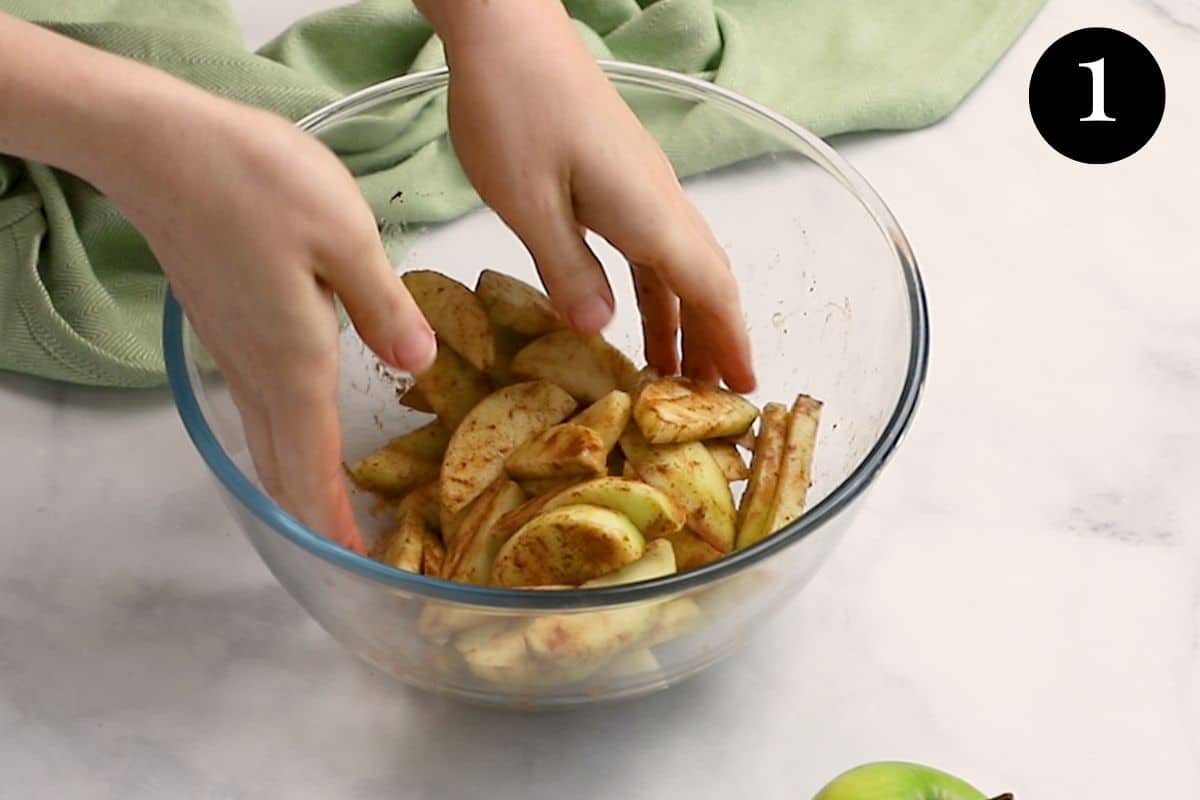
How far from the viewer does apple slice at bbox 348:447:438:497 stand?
0.85 metres

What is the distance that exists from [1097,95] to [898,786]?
0.71m

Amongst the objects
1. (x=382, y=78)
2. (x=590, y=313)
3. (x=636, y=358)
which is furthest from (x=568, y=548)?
(x=382, y=78)

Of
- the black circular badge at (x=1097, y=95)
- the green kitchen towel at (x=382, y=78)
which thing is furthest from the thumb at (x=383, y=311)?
the black circular badge at (x=1097, y=95)

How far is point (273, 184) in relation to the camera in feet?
2.04

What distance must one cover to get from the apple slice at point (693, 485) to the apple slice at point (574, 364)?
0.07 meters

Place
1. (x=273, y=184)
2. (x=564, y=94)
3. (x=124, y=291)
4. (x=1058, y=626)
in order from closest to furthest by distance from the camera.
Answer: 1. (x=273, y=184)
2. (x=564, y=94)
3. (x=1058, y=626)
4. (x=124, y=291)

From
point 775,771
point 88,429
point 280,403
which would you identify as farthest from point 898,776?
point 88,429

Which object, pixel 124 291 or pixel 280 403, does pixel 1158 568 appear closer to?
pixel 280 403

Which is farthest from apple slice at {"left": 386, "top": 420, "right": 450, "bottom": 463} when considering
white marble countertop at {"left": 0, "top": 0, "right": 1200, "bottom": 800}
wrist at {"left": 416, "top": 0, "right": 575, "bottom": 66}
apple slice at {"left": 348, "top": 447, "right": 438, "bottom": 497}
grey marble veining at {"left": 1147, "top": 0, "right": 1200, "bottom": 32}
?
grey marble veining at {"left": 1147, "top": 0, "right": 1200, "bottom": 32}

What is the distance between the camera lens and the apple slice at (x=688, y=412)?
0.79 meters

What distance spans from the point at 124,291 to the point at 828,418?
0.48m

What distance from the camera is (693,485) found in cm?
79

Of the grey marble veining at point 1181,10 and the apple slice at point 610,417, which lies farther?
the grey marble veining at point 1181,10

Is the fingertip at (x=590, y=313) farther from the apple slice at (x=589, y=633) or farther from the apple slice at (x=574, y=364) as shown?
the apple slice at (x=589, y=633)
